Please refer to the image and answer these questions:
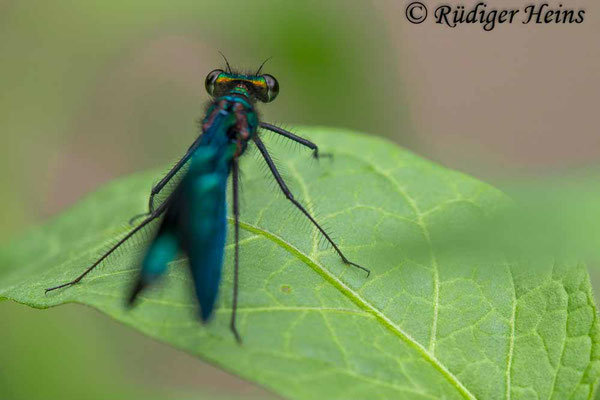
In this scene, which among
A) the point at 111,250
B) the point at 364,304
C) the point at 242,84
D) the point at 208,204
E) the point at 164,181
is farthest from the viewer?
the point at 242,84

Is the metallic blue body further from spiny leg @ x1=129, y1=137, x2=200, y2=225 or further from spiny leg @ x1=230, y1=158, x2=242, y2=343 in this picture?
spiny leg @ x1=129, y1=137, x2=200, y2=225

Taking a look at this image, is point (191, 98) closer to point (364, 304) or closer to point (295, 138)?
point (295, 138)

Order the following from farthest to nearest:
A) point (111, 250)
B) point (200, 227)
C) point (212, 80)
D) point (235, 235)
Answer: point (212, 80) < point (111, 250) < point (235, 235) < point (200, 227)

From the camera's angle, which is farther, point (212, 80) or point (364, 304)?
point (212, 80)

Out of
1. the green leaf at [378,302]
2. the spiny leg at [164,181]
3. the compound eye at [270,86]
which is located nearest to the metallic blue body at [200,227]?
the green leaf at [378,302]

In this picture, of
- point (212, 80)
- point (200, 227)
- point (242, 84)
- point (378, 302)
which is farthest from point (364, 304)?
point (212, 80)

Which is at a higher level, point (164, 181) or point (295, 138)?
point (295, 138)

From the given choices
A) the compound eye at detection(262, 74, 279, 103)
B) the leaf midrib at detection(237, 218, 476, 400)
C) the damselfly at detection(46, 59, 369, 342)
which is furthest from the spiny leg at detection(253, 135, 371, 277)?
the compound eye at detection(262, 74, 279, 103)

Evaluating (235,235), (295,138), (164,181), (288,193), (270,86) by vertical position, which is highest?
(270,86)
